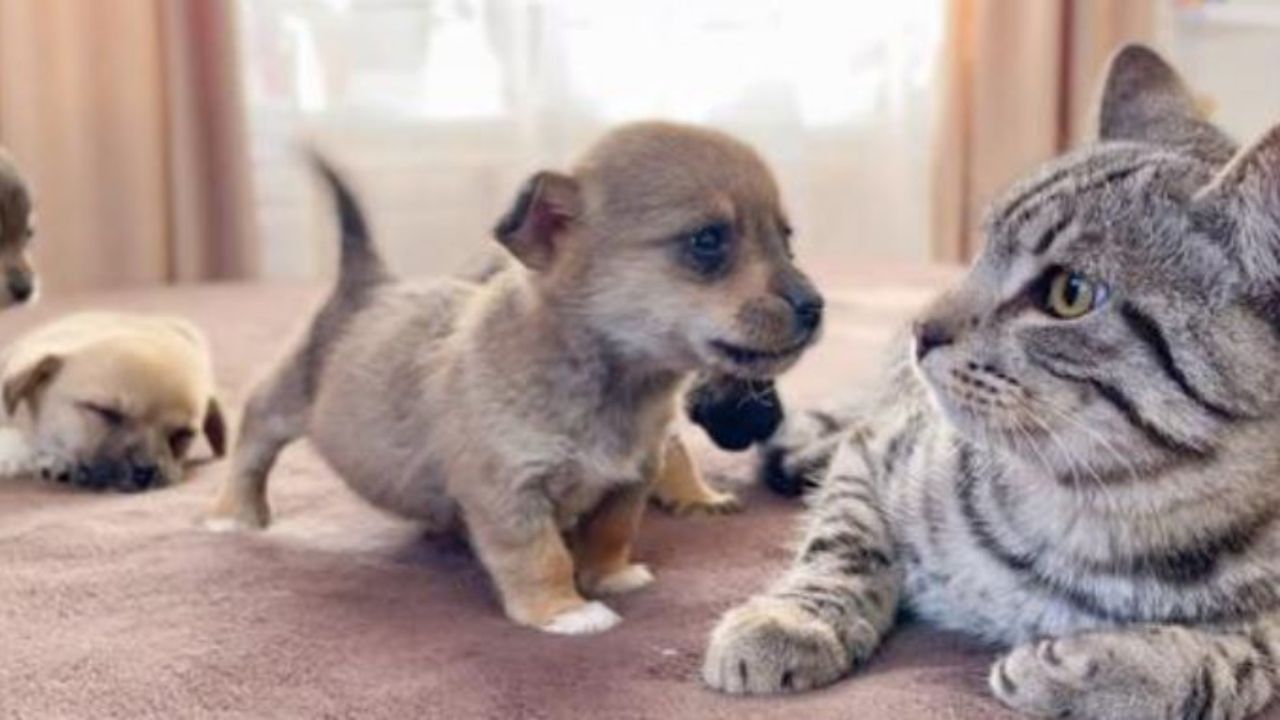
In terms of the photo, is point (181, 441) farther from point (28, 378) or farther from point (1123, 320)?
point (1123, 320)

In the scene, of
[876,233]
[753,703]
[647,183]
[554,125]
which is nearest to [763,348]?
[647,183]

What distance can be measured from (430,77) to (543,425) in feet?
6.95

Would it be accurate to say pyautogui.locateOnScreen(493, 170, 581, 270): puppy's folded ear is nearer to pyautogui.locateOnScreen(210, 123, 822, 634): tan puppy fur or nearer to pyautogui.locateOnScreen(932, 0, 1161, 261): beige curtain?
pyautogui.locateOnScreen(210, 123, 822, 634): tan puppy fur

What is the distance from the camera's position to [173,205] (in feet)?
10.4

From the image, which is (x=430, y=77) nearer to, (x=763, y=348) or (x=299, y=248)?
(x=299, y=248)

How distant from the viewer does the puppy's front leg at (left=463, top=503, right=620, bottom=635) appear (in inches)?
50.6

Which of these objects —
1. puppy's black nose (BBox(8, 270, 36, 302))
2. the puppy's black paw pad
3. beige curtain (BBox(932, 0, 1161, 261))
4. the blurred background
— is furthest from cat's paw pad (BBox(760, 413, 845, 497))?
beige curtain (BBox(932, 0, 1161, 261))

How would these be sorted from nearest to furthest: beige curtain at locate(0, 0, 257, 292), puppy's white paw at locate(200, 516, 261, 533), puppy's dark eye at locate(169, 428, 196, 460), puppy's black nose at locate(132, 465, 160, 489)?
puppy's white paw at locate(200, 516, 261, 533) → puppy's black nose at locate(132, 465, 160, 489) → puppy's dark eye at locate(169, 428, 196, 460) → beige curtain at locate(0, 0, 257, 292)

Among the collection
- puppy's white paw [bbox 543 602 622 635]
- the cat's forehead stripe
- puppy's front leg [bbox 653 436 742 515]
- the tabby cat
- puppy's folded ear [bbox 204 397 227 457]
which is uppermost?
the cat's forehead stripe

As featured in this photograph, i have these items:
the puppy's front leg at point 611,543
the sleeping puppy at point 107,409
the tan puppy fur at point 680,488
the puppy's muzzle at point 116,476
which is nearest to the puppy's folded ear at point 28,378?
the sleeping puppy at point 107,409

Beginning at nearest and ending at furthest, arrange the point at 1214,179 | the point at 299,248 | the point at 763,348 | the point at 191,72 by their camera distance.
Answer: the point at 1214,179, the point at 763,348, the point at 191,72, the point at 299,248

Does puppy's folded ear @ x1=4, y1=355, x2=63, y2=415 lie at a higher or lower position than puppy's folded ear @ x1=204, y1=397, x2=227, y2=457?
higher

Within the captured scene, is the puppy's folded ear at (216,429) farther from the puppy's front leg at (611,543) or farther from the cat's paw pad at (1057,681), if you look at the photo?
the cat's paw pad at (1057,681)

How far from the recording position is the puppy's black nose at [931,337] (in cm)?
114
